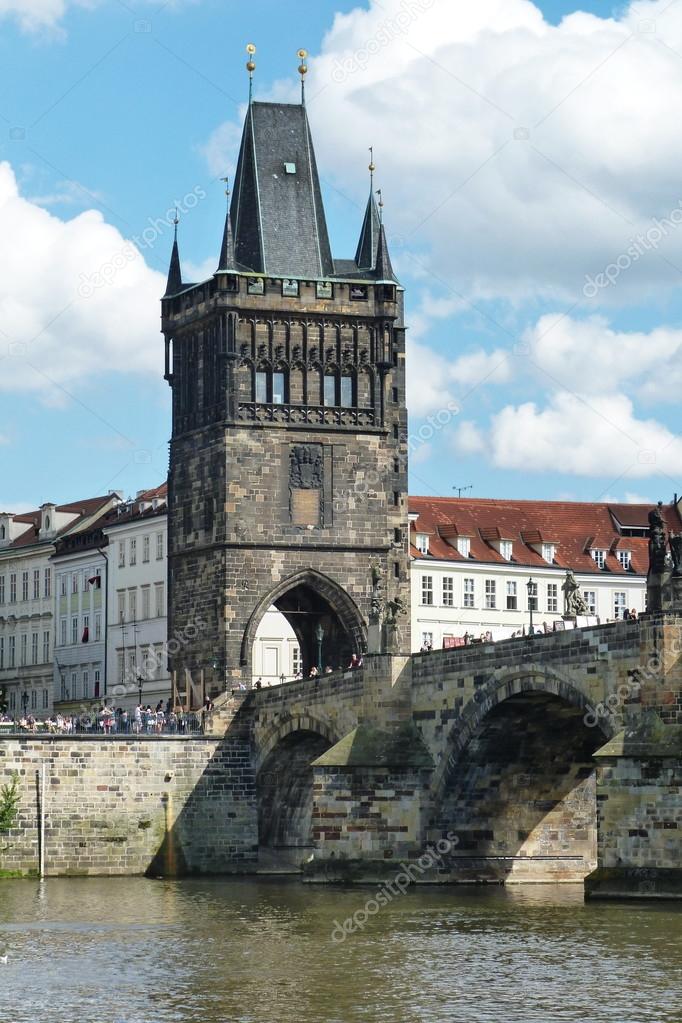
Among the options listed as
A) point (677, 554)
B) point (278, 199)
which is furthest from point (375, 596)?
point (677, 554)

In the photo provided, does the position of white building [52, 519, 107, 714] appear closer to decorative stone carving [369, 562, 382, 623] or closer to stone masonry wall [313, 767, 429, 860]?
decorative stone carving [369, 562, 382, 623]

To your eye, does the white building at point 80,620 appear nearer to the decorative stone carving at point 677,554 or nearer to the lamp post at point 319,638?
the lamp post at point 319,638

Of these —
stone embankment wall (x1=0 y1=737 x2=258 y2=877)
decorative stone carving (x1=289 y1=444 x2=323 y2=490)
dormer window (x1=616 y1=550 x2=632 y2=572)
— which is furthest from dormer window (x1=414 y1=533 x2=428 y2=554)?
stone embankment wall (x1=0 y1=737 x2=258 y2=877)

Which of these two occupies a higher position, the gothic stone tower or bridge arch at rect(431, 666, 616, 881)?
the gothic stone tower

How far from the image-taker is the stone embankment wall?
70.7 m

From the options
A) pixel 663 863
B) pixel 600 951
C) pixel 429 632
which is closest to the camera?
pixel 600 951

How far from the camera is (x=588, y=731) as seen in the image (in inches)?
2388

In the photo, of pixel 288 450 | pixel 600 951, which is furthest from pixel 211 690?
pixel 600 951

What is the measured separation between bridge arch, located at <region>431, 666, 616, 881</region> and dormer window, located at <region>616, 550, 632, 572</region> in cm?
3854

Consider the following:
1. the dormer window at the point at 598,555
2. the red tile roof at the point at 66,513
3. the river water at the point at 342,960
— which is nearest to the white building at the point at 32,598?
the red tile roof at the point at 66,513

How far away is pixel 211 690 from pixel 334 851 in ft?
46.5

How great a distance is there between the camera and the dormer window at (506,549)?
100m

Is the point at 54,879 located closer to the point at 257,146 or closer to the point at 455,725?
the point at 455,725

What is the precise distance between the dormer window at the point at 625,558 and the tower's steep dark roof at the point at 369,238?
90.0 ft
